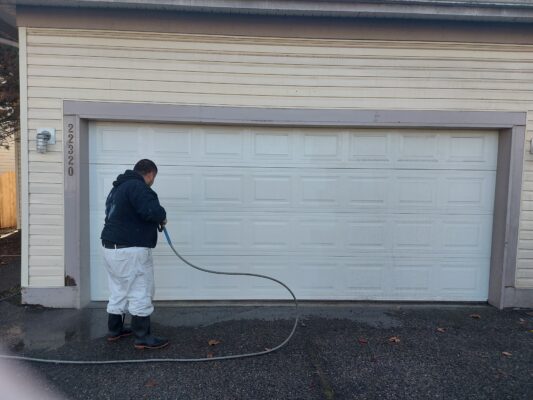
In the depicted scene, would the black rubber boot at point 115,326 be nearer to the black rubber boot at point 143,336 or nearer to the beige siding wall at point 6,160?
the black rubber boot at point 143,336

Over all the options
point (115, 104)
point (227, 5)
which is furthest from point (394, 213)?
point (115, 104)

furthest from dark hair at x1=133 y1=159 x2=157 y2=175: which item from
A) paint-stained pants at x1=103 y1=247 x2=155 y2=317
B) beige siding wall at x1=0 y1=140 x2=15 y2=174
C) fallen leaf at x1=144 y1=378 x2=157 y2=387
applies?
beige siding wall at x1=0 y1=140 x2=15 y2=174

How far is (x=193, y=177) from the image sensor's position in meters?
4.84

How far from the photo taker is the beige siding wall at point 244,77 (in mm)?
4535

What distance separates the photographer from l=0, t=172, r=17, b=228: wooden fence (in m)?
9.32

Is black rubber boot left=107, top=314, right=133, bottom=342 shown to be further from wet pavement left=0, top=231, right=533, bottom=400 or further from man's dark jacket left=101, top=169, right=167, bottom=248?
man's dark jacket left=101, top=169, right=167, bottom=248

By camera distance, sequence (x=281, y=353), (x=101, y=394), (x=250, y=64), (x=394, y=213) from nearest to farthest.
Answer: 1. (x=101, y=394)
2. (x=281, y=353)
3. (x=250, y=64)
4. (x=394, y=213)

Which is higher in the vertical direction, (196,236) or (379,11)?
(379,11)

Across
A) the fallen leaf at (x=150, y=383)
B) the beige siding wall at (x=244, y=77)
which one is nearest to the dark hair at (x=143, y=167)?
the beige siding wall at (x=244, y=77)

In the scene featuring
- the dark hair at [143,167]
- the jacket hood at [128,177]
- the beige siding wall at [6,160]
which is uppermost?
the beige siding wall at [6,160]

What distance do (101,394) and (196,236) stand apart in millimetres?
2241

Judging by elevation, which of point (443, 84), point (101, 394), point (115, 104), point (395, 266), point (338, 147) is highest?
point (443, 84)

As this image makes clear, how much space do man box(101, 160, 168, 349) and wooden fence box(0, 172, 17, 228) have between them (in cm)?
752

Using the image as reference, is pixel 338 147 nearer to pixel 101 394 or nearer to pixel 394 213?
pixel 394 213
